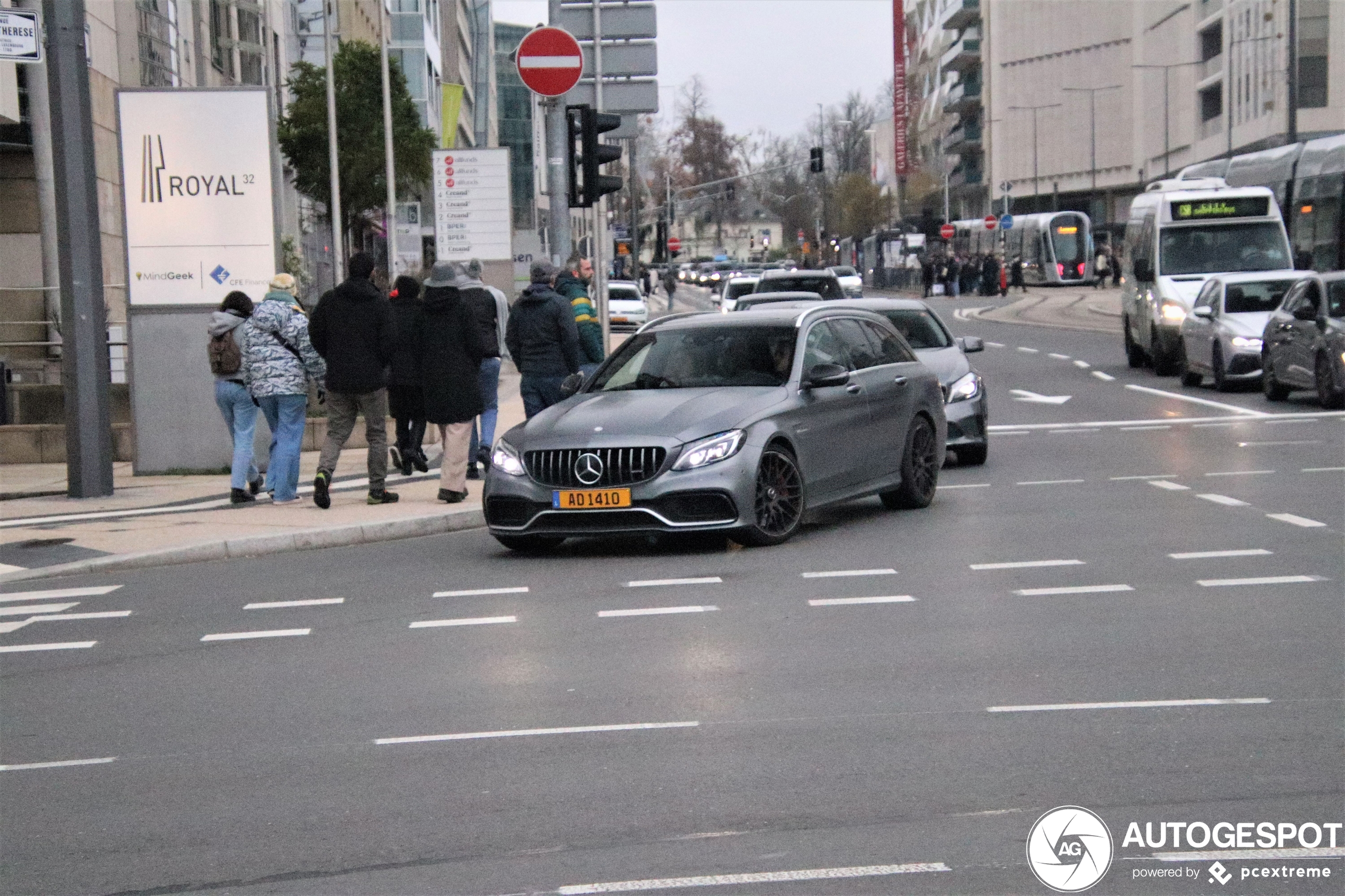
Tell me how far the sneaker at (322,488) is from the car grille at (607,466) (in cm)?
309

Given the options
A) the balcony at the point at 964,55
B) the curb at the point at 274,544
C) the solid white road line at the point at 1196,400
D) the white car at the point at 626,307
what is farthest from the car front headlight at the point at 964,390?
the balcony at the point at 964,55

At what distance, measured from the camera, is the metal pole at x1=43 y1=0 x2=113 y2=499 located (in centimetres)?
1583

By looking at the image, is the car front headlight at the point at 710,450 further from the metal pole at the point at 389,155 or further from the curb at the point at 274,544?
the metal pole at the point at 389,155

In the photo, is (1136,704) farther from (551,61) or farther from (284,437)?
(551,61)

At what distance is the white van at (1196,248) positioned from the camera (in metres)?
29.8

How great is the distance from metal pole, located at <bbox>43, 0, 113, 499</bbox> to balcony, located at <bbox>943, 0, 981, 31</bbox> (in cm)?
10982

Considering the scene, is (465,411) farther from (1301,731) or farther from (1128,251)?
(1128,251)

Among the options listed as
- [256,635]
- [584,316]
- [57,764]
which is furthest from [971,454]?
[57,764]

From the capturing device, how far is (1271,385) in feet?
79.2

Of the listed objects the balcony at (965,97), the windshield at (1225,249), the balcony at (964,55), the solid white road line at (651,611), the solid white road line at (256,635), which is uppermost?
the balcony at (964,55)

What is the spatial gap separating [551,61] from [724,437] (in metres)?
6.43

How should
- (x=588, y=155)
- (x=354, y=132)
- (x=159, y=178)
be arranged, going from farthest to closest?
(x=354, y=132)
(x=588, y=155)
(x=159, y=178)

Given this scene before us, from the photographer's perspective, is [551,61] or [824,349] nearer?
[824,349]

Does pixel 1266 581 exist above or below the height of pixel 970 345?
below
